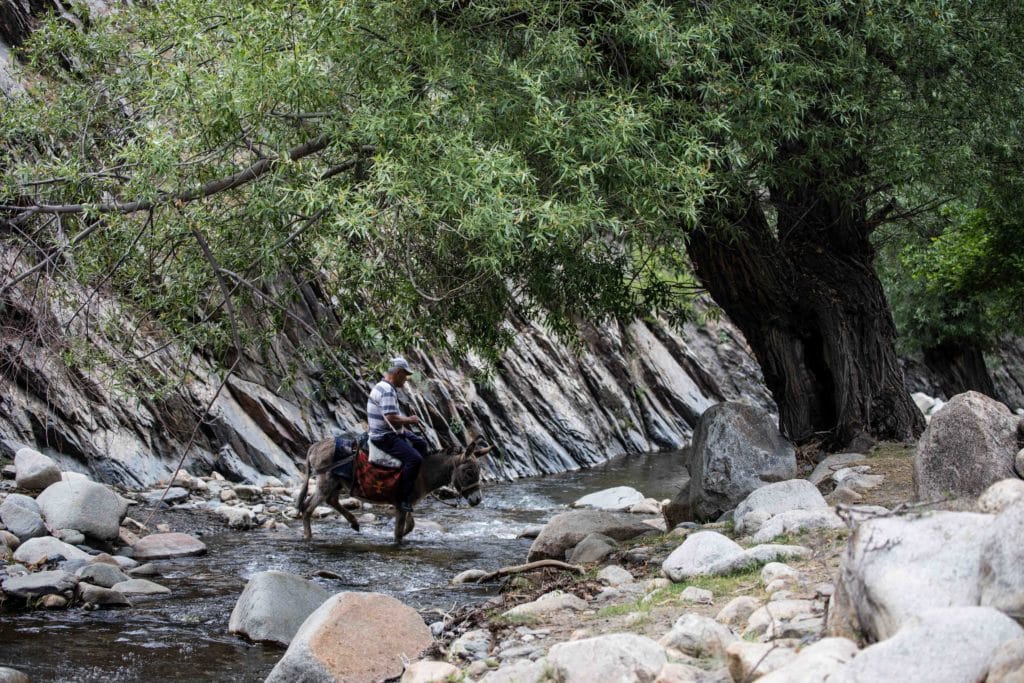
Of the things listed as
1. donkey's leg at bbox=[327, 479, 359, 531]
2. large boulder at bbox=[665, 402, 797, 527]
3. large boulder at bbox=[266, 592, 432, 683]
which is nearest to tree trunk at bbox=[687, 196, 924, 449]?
large boulder at bbox=[665, 402, 797, 527]

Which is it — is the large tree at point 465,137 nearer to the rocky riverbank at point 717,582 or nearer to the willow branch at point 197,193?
the willow branch at point 197,193

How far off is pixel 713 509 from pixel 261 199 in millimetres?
6534

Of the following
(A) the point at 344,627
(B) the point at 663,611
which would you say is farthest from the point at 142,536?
(B) the point at 663,611

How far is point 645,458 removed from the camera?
30.7 meters

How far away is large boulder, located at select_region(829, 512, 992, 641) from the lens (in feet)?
16.4

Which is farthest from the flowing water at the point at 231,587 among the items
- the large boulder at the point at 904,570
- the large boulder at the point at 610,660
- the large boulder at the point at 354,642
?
the large boulder at the point at 904,570

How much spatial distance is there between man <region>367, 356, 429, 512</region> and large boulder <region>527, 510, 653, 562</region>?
2.57 meters

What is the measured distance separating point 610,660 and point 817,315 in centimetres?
1057

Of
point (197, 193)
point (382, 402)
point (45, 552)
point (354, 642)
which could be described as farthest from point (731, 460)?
point (45, 552)

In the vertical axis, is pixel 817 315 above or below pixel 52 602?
above

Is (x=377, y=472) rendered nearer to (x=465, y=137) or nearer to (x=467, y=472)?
(x=467, y=472)

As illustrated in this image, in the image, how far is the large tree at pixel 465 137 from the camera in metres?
10.1

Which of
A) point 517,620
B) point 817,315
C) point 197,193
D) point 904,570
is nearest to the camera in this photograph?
point 904,570

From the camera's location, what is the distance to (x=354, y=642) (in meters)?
7.88
